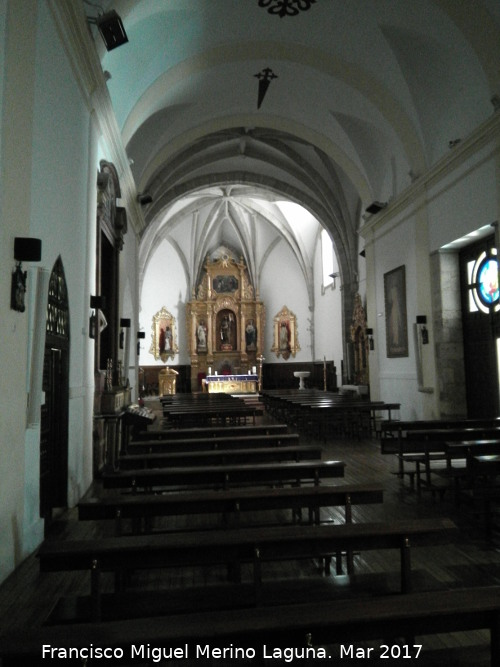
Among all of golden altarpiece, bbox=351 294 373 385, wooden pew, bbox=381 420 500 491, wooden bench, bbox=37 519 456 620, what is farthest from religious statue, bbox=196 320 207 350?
wooden bench, bbox=37 519 456 620

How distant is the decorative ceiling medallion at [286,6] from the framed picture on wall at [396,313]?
220 inches

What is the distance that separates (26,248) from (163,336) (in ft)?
66.7

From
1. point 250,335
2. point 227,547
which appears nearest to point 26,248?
point 227,547

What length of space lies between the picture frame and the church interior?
4.50 metres

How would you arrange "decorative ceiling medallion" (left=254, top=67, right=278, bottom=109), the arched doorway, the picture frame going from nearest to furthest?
the arched doorway < "decorative ceiling medallion" (left=254, top=67, right=278, bottom=109) < the picture frame

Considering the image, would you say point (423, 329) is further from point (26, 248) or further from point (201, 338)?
point (201, 338)

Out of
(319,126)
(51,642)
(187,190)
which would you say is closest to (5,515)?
(51,642)

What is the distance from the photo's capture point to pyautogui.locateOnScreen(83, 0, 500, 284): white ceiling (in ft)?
26.4

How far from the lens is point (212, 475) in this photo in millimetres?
3932

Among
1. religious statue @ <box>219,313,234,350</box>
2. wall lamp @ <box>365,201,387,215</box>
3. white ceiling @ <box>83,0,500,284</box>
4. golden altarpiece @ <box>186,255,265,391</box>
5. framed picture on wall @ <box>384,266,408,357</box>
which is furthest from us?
religious statue @ <box>219,313,234,350</box>

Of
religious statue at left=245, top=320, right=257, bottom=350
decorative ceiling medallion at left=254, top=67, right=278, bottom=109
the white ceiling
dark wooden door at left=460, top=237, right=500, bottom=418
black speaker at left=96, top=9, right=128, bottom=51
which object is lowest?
dark wooden door at left=460, top=237, right=500, bottom=418

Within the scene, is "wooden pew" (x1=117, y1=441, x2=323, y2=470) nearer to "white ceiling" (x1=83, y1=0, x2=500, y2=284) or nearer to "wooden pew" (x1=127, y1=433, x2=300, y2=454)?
"wooden pew" (x1=127, y1=433, x2=300, y2=454)

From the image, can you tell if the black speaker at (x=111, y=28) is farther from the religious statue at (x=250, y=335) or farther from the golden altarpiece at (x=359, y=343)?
the religious statue at (x=250, y=335)

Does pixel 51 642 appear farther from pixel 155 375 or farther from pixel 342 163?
pixel 155 375
